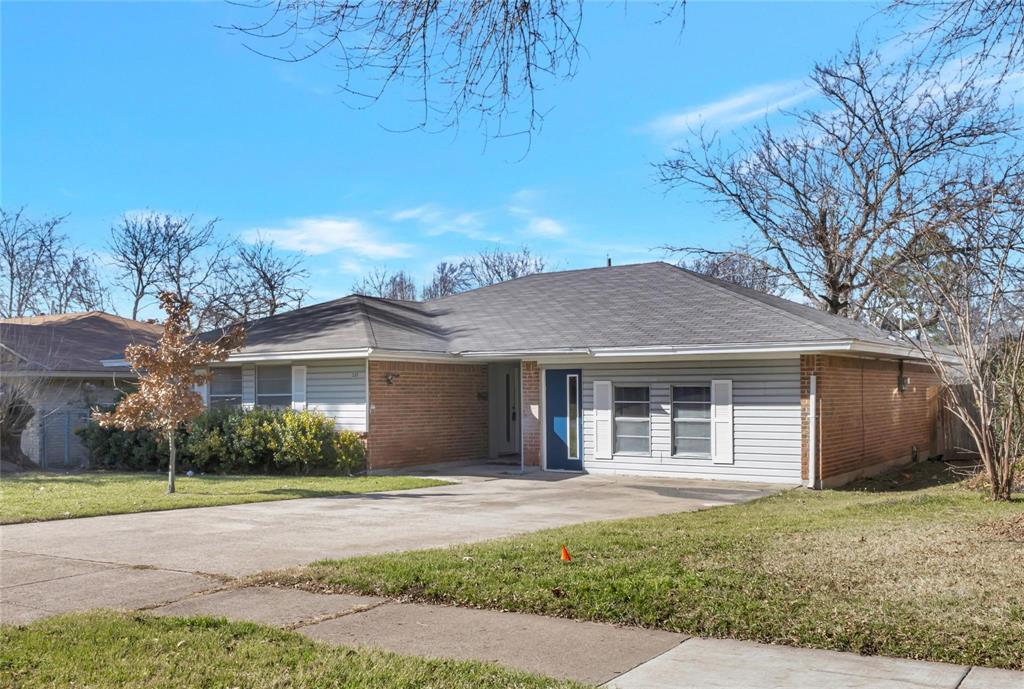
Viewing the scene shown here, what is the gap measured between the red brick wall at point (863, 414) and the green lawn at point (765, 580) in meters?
5.90

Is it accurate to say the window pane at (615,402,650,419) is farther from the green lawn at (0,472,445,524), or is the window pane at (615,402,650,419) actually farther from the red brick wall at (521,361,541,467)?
the green lawn at (0,472,445,524)

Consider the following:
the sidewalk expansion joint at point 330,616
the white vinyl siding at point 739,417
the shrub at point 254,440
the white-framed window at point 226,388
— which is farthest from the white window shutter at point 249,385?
the sidewalk expansion joint at point 330,616

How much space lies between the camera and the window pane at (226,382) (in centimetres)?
2180

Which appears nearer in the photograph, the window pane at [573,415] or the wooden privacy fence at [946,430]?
the window pane at [573,415]

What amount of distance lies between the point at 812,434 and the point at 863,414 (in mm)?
3218

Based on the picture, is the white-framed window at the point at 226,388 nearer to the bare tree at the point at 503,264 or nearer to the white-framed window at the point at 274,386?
the white-framed window at the point at 274,386

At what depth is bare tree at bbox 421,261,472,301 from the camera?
2109 inches

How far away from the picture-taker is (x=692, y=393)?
1819cm

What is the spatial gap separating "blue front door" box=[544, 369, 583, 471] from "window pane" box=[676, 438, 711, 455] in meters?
2.16

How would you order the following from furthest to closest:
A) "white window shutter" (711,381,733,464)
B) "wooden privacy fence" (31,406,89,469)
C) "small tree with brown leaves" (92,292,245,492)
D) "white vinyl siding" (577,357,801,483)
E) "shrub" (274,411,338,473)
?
"wooden privacy fence" (31,406,89,469) < "shrub" (274,411,338,473) < "white window shutter" (711,381,733,464) < "white vinyl siding" (577,357,801,483) < "small tree with brown leaves" (92,292,245,492)

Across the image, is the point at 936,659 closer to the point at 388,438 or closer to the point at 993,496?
the point at 993,496

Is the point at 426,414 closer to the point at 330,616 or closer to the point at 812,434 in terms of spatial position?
the point at 812,434

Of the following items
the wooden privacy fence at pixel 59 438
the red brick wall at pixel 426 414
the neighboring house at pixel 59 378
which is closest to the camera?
the red brick wall at pixel 426 414

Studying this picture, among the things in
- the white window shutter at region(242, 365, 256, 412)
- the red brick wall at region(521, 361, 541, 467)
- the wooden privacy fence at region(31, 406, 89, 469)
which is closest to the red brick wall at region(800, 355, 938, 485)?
the red brick wall at region(521, 361, 541, 467)
